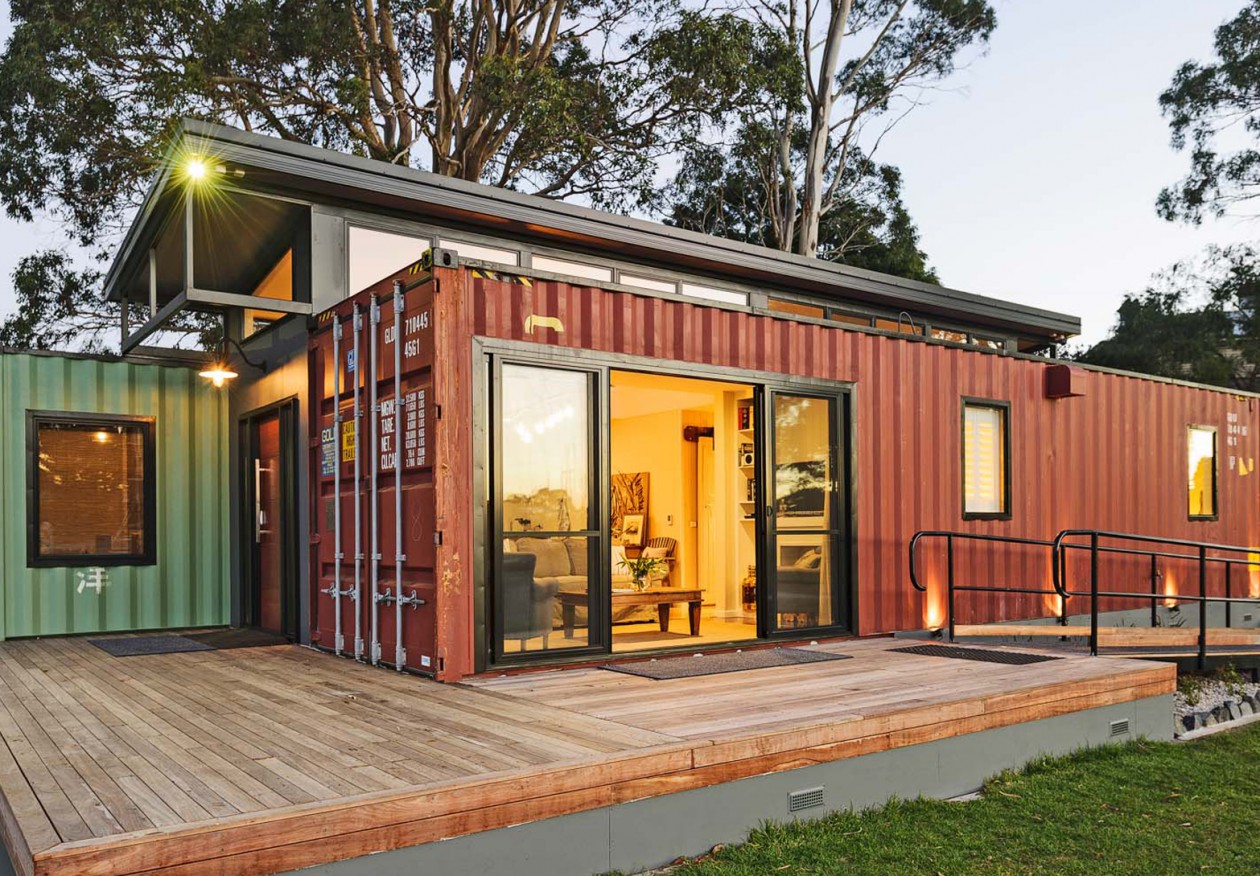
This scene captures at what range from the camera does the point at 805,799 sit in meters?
4.30

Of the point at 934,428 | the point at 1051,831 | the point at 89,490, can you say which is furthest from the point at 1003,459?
the point at 89,490

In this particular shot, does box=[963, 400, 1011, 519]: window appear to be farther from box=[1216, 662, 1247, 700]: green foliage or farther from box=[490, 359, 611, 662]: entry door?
box=[490, 359, 611, 662]: entry door

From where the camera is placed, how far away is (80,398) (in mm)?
8656

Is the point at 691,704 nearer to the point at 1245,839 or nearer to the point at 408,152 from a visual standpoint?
the point at 1245,839

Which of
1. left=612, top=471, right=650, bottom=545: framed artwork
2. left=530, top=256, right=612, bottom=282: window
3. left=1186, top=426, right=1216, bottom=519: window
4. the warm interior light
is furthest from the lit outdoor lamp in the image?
left=1186, top=426, right=1216, bottom=519: window

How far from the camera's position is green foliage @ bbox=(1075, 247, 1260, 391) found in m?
21.6

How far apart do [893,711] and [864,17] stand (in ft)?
60.1

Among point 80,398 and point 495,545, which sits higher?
point 80,398

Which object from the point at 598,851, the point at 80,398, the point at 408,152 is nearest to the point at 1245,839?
the point at 598,851

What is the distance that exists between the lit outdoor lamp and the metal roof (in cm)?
122

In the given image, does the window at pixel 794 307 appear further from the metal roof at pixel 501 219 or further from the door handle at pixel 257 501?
the door handle at pixel 257 501

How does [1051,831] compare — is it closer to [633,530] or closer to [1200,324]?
[633,530]

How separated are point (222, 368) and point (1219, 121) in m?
22.9

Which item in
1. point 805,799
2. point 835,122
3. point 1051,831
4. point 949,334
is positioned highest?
point 835,122
